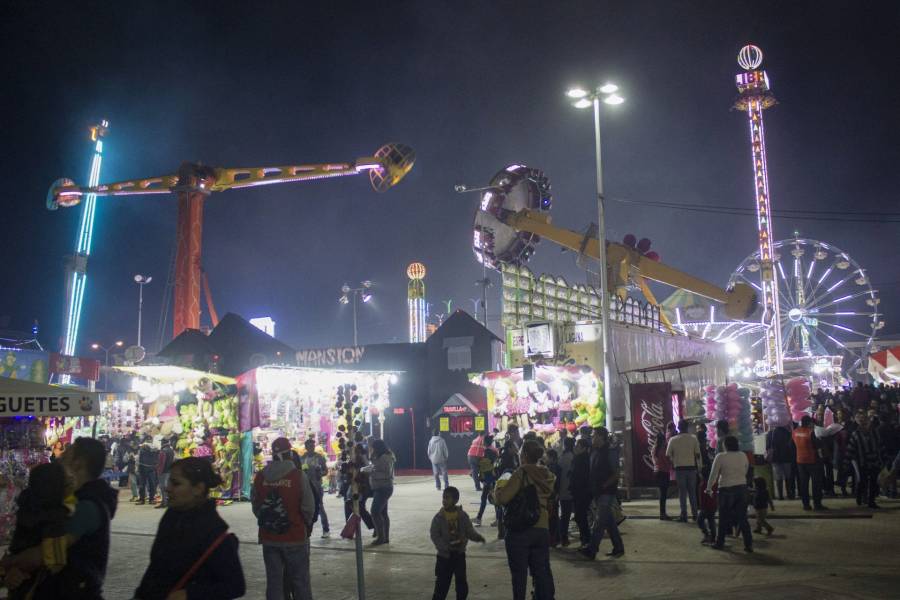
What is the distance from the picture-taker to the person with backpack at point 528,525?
6441 mm

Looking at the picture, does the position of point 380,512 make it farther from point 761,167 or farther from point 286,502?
point 761,167

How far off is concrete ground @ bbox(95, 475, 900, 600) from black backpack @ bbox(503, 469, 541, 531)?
216 centimetres

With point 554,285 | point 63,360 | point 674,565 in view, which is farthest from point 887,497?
point 63,360

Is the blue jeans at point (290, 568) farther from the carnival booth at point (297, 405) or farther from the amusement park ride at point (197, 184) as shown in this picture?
the amusement park ride at point (197, 184)

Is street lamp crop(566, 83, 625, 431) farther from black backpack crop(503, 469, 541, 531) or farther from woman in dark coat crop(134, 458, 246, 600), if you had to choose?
woman in dark coat crop(134, 458, 246, 600)

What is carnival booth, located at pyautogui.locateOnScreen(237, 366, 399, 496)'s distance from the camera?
19016 millimetres

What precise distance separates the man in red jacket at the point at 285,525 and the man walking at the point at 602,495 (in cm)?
478

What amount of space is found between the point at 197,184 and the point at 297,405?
16.9m

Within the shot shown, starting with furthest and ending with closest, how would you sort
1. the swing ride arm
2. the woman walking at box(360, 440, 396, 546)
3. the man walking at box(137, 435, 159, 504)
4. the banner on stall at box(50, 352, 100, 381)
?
the banner on stall at box(50, 352, 100, 381) < the swing ride arm < the man walking at box(137, 435, 159, 504) < the woman walking at box(360, 440, 396, 546)

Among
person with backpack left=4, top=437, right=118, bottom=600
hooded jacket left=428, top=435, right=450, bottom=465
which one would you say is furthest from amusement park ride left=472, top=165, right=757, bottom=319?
person with backpack left=4, top=437, right=118, bottom=600

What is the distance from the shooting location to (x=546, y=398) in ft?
60.8

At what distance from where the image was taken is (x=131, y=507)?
1930 centimetres

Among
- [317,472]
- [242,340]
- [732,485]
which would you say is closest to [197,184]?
[242,340]

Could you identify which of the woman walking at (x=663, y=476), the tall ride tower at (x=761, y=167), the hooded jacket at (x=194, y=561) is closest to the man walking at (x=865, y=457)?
the woman walking at (x=663, y=476)
